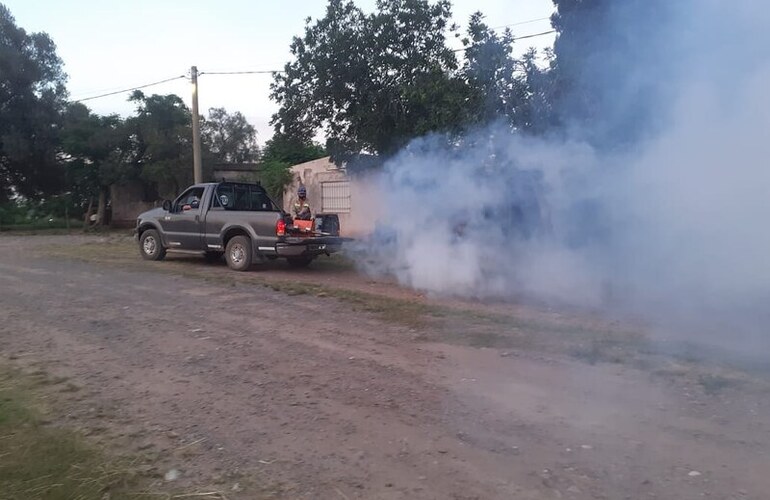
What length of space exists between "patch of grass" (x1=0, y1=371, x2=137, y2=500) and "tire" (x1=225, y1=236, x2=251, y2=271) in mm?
8044

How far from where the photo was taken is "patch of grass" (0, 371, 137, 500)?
373 cm

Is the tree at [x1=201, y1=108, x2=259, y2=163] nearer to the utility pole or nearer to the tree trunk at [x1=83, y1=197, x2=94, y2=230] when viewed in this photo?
the tree trunk at [x1=83, y1=197, x2=94, y2=230]

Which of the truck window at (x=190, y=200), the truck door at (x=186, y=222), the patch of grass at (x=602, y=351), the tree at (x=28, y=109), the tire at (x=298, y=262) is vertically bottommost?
the patch of grass at (x=602, y=351)

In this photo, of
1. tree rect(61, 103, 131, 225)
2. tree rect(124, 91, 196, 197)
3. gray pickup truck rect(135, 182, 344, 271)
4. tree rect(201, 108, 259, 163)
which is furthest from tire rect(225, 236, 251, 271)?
tree rect(201, 108, 259, 163)

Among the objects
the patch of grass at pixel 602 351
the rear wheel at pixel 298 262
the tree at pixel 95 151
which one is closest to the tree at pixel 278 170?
the tree at pixel 95 151

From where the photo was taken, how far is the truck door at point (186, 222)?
13.8m

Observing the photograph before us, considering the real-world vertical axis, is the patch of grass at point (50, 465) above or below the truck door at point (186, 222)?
below

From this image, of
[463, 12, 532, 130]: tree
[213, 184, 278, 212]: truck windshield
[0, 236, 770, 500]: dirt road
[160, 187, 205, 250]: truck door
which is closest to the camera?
[0, 236, 770, 500]: dirt road

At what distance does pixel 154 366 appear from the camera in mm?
6215

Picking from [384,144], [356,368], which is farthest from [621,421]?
[384,144]

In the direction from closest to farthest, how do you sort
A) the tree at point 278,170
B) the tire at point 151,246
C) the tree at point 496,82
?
the tree at point 496,82, the tire at point 151,246, the tree at point 278,170

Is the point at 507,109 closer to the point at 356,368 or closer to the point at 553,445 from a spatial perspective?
the point at 356,368

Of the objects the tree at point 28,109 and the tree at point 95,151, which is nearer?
the tree at point 95,151

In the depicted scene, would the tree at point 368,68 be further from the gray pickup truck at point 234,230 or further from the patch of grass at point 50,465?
the patch of grass at point 50,465
